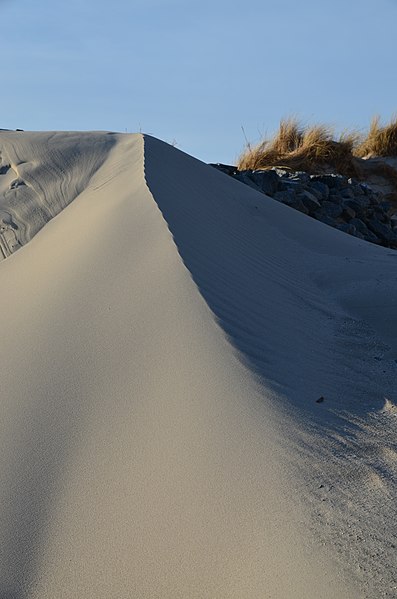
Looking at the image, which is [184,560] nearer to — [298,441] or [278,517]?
[278,517]

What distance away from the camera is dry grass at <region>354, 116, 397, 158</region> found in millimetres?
14188

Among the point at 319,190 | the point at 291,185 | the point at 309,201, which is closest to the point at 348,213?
the point at 319,190

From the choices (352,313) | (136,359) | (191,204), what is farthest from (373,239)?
(136,359)

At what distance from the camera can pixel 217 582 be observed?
257 centimetres

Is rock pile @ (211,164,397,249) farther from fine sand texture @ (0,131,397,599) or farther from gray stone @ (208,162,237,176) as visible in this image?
fine sand texture @ (0,131,397,599)

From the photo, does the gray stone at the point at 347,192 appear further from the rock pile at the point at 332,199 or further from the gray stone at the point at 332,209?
the gray stone at the point at 332,209

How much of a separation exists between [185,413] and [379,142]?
460 inches

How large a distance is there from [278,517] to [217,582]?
0.33 meters

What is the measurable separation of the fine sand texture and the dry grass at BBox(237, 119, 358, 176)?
642 cm

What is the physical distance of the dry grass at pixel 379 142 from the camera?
14188 millimetres

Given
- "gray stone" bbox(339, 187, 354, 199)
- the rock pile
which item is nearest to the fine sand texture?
the rock pile

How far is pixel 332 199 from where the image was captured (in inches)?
430

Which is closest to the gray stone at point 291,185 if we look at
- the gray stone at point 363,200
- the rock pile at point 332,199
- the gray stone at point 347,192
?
the rock pile at point 332,199

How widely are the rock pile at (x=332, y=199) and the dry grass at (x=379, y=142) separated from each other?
251 centimetres
